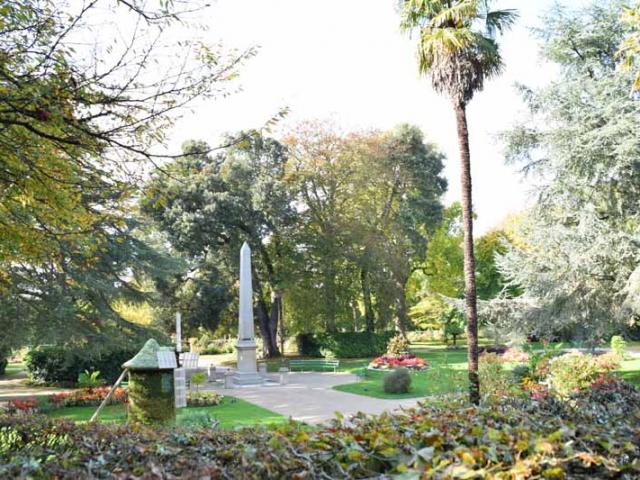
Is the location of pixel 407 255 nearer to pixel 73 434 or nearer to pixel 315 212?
pixel 315 212

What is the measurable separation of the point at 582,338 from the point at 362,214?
618 inches

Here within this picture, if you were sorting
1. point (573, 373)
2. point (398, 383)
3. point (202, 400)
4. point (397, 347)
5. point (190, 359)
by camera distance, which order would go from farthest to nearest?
point (397, 347), point (190, 359), point (398, 383), point (202, 400), point (573, 373)

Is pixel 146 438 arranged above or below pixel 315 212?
below

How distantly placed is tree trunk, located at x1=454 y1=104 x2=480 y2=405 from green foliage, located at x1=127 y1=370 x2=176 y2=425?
6.26 meters

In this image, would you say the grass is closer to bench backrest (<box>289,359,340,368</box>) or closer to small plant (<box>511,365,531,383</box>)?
small plant (<box>511,365,531,383</box>)

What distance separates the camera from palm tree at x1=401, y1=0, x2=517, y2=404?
40.4 feet

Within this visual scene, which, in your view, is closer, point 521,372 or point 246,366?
point 521,372

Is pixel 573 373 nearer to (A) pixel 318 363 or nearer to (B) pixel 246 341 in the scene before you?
(B) pixel 246 341

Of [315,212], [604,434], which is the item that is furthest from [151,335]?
[604,434]

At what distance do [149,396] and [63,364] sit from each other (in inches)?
446

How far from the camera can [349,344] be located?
3075 centimetres

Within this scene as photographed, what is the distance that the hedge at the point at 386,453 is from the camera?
282 centimetres

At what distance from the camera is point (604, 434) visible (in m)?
3.34

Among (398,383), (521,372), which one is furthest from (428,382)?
(521,372)
